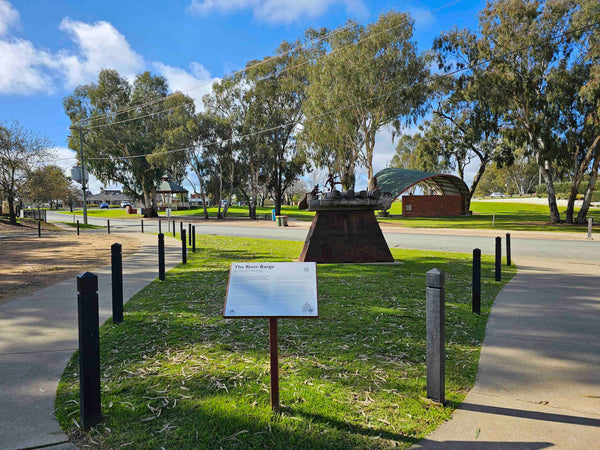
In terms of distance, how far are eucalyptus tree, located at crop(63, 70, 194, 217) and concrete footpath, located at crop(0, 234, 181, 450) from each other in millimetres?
44564

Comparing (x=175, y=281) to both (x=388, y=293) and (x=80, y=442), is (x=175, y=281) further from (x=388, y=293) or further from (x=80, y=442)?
(x=80, y=442)

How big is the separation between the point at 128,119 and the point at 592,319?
54250mm

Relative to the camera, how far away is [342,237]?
418 inches

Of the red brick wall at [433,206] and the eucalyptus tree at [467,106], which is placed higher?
the eucalyptus tree at [467,106]

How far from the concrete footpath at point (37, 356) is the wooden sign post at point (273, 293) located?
1.45 meters

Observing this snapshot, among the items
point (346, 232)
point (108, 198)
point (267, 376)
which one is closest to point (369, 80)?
point (346, 232)

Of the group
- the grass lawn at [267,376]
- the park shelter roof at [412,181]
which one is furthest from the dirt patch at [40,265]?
the park shelter roof at [412,181]

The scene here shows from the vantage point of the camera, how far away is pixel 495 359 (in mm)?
4477

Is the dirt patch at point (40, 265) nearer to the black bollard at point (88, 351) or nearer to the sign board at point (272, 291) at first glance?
the black bollard at point (88, 351)

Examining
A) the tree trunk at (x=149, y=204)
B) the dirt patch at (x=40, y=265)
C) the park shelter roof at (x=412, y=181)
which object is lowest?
the dirt patch at (x=40, y=265)

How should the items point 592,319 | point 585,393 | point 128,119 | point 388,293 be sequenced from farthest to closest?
point 128,119 → point 388,293 → point 592,319 → point 585,393

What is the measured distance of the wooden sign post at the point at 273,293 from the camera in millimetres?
3049

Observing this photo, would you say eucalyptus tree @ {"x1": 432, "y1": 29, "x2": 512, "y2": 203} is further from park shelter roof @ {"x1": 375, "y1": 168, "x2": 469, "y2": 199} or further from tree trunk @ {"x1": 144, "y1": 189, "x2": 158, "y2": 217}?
tree trunk @ {"x1": 144, "y1": 189, "x2": 158, "y2": 217}

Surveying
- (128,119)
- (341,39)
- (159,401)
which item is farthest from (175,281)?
(128,119)
